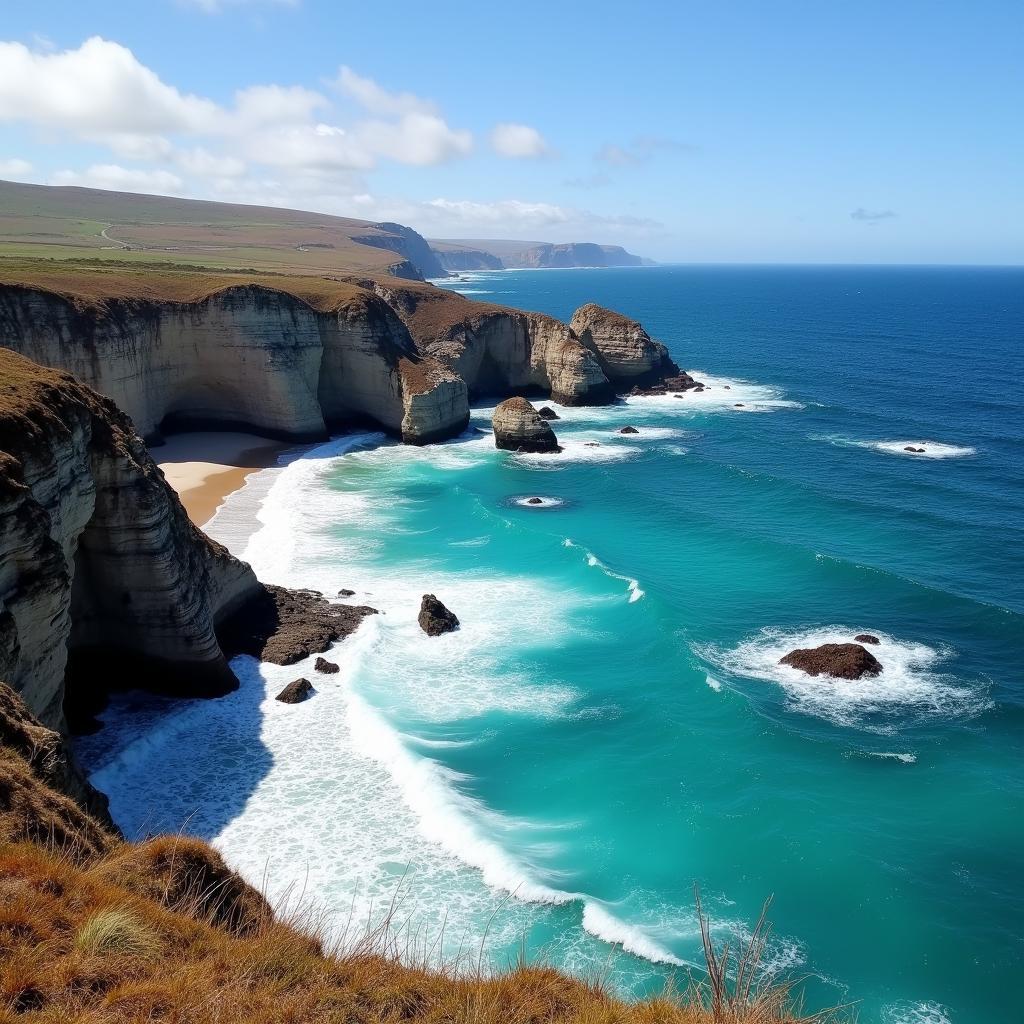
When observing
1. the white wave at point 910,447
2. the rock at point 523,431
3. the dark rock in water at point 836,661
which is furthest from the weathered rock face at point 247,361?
the dark rock in water at point 836,661

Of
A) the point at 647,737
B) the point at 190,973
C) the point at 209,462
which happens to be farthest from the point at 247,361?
the point at 190,973

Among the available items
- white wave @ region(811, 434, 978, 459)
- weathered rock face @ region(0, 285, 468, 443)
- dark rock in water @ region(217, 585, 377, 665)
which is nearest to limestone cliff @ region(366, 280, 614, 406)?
weathered rock face @ region(0, 285, 468, 443)

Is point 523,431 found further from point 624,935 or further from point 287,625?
point 624,935

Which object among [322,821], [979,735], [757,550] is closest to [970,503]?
[757,550]

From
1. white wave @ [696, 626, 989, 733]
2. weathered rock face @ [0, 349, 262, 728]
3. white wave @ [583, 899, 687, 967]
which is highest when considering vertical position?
A: weathered rock face @ [0, 349, 262, 728]

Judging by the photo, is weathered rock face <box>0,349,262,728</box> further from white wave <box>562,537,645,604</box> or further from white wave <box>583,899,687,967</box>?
white wave <box>562,537,645,604</box>

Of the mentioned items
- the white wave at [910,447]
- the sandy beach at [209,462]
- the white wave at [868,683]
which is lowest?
the sandy beach at [209,462]

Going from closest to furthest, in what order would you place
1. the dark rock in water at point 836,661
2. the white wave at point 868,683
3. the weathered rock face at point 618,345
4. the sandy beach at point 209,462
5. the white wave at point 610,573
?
the white wave at point 868,683 → the dark rock in water at point 836,661 → the white wave at point 610,573 → the sandy beach at point 209,462 → the weathered rock face at point 618,345

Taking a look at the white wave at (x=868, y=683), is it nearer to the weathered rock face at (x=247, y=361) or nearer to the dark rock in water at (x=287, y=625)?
the dark rock in water at (x=287, y=625)
